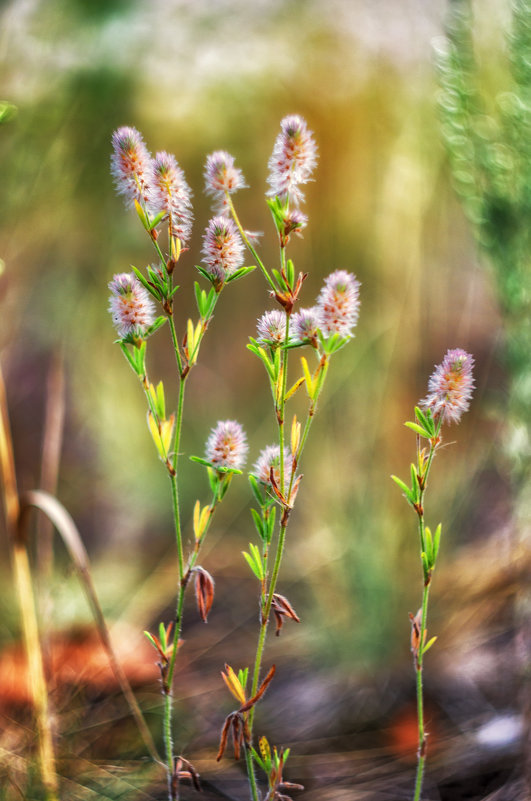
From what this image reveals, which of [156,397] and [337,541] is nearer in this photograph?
[156,397]

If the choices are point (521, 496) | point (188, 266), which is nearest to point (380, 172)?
point (521, 496)

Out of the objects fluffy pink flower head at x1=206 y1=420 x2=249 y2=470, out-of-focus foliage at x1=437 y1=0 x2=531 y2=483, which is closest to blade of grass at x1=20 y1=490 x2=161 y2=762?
fluffy pink flower head at x1=206 y1=420 x2=249 y2=470

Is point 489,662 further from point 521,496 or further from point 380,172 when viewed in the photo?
point 380,172

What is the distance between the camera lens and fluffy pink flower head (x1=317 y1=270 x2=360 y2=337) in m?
0.38

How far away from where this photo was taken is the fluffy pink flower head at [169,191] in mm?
383

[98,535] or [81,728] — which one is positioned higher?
[98,535]

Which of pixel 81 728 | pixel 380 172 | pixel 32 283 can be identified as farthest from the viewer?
pixel 32 283

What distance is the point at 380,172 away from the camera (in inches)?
38.2

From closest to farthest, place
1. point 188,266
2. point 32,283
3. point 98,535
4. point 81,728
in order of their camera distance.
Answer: point 81,728
point 32,283
point 98,535
point 188,266

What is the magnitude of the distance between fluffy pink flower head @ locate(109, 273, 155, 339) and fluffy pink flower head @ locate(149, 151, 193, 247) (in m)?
0.04

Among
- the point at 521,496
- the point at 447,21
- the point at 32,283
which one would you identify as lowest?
the point at 521,496

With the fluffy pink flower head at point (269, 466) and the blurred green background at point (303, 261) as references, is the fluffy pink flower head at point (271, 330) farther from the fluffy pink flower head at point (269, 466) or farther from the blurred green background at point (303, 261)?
the blurred green background at point (303, 261)

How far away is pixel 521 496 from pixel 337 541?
0.44 m

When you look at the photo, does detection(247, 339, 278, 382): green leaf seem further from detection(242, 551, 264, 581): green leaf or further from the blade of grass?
the blade of grass
